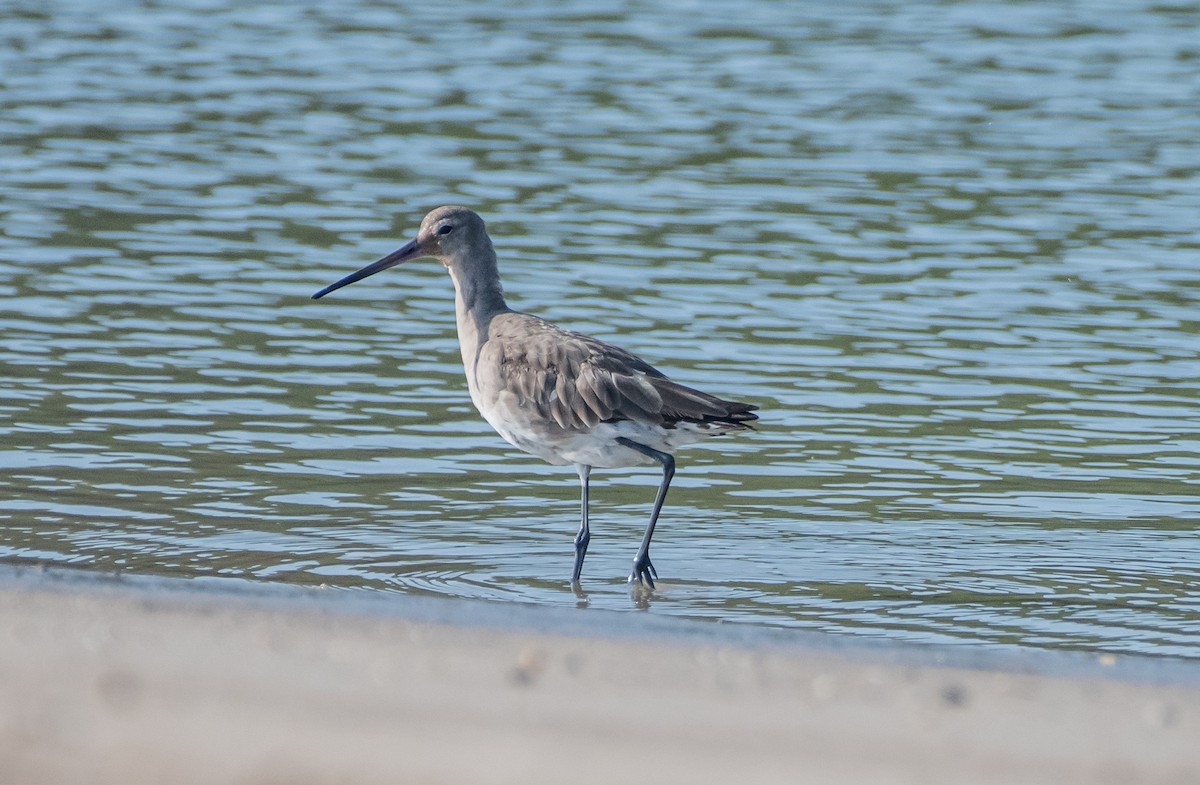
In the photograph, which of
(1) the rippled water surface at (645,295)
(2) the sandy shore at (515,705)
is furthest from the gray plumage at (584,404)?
(2) the sandy shore at (515,705)

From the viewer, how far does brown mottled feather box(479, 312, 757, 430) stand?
28.2ft

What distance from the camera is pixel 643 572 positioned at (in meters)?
8.77

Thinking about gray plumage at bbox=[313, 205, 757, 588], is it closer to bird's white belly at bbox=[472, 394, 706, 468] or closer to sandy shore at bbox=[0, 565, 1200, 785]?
bird's white belly at bbox=[472, 394, 706, 468]

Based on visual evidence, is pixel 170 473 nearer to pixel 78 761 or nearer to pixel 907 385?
pixel 907 385

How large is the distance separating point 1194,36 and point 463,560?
1578cm

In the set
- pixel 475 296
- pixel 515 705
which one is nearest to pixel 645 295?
pixel 475 296

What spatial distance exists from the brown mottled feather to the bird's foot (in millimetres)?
563

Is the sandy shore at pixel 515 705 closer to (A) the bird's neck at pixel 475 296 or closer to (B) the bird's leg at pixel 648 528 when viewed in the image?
(B) the bird's leg at pixel 648 528

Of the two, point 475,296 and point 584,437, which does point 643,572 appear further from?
point 475,296

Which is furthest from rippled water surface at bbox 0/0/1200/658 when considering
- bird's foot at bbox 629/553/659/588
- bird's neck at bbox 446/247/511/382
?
bird's neck at bbox 446/247/511/382

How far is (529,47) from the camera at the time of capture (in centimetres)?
2139

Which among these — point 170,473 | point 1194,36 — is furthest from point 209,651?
point 1194,36

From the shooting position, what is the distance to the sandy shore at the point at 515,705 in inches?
209

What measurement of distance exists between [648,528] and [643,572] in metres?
0.21
